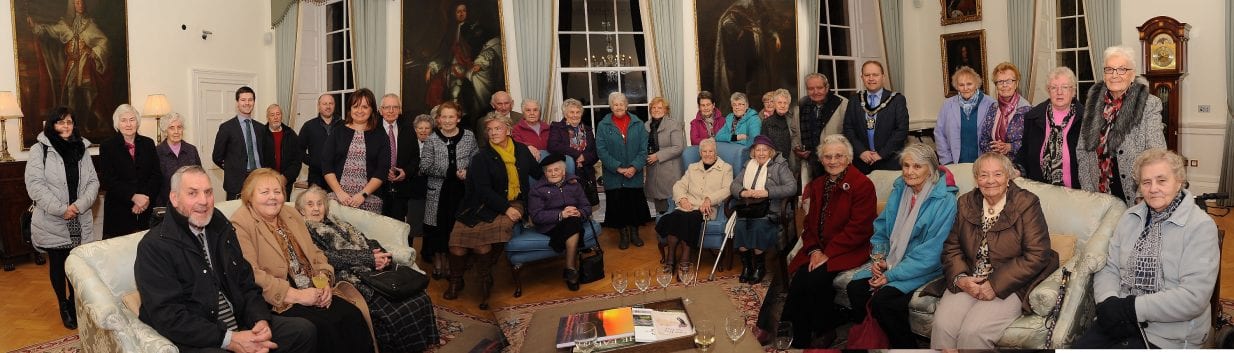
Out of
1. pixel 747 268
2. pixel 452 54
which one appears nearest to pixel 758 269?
pixel 747 268

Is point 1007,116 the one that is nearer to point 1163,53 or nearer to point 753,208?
point 753,208

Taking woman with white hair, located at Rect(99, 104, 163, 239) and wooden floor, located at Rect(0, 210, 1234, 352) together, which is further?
woman with white hair, located at Rect(99, 104, 163, 239)

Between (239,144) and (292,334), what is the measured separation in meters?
3.46

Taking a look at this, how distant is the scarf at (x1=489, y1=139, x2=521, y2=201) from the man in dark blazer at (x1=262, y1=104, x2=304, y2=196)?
1.79 meters

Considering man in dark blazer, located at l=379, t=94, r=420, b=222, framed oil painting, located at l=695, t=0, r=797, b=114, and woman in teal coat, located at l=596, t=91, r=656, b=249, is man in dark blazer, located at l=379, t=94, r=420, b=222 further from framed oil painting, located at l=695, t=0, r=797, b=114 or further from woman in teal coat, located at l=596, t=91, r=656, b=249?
framed oil painting, located at l=695, t=0, r=797, b=114

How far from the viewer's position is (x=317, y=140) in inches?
256

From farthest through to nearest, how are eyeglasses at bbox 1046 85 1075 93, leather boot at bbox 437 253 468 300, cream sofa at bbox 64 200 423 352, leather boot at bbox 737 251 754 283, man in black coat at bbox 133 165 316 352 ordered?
leather boot at bbox 737 251 754 283 → leather boot at bbox 437 253 468 300 → eyeglasses at bbox 1046 85 1075 93 → man in black coat at bbox 133 165 316 352 → cream sofa at bbox 64 200 423 352

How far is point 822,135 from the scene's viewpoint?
291 inches

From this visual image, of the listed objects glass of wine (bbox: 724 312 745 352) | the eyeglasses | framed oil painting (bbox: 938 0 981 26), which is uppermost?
framed oil painting (bbox: 938 0 981 26)

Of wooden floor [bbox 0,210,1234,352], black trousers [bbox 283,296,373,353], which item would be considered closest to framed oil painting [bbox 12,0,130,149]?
wooden floor [bbox 0,210,1234,352]

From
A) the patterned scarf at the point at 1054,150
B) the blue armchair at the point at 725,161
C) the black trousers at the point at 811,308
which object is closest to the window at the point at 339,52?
the blue armchair at the point at 725,161

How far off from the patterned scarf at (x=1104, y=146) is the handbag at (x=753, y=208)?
220cm

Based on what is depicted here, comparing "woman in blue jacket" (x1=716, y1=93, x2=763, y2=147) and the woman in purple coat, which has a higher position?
"woman in blue jacket" (x1=716, y1=93, x2=763, y2=147)

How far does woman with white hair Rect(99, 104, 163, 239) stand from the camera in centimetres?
Result: 584
